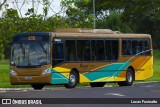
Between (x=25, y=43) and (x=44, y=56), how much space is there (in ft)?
3.92

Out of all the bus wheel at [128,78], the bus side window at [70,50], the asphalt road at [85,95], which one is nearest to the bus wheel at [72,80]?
the bus side window at [70,50]

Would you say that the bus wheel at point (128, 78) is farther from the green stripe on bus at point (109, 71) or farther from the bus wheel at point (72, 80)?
the bus wheel at point (72, 80)

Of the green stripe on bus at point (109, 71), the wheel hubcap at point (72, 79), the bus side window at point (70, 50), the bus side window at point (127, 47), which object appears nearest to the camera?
the bus side window at point (70, 50)

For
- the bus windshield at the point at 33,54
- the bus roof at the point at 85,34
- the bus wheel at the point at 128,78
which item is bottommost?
the bus wheel at the point at 128,78

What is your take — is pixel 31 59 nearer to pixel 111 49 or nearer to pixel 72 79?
pixel 72 79

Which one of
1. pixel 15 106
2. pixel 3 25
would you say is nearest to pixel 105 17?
pixel 3 25

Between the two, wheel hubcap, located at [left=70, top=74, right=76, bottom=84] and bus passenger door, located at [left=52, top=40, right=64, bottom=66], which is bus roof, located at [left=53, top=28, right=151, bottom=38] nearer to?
bus passenger door, located at [left=52, top=40, right=64, bottom=66]

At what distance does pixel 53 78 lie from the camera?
28766 millimetres

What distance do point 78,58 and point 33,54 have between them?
104 inches

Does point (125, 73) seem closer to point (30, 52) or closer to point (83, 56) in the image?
point (83, 56)

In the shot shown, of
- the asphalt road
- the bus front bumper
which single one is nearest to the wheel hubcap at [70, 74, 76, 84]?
the bus front bumper

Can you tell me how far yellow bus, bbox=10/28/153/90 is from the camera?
93.8 feet

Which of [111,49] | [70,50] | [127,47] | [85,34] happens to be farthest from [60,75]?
[127,47]

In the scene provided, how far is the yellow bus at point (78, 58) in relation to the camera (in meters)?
28.6
